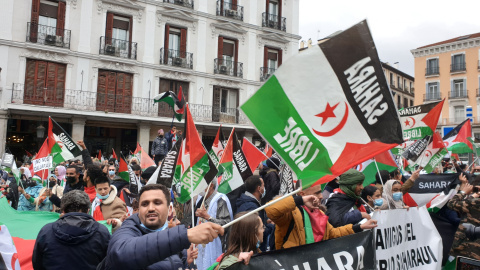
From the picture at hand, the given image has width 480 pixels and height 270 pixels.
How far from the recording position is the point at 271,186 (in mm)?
6949

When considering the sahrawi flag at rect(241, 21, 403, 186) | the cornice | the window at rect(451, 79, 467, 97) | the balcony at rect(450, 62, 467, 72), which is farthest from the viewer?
the window at rect(451, 79, 467, 97)

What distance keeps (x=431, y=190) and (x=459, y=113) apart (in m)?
41.2

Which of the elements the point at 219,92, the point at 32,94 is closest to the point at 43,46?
the point at 32,94

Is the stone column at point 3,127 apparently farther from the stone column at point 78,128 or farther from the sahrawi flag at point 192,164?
the sahrawi flag at point 192,164

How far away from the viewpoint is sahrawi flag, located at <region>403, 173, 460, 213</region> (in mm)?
5348

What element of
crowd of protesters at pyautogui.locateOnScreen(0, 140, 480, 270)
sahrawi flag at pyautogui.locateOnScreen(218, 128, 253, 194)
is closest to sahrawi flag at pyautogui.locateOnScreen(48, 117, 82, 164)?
crowd of protesters at pyautogui.locateOnScreen(0, 140, 480, 270)

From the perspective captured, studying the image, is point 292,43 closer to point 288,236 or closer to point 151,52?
point 151,52

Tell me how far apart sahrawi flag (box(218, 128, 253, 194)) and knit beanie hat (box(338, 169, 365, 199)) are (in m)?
2.23

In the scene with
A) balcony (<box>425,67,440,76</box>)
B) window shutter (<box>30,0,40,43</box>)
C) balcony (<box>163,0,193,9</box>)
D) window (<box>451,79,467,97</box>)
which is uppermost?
balcony (<box>425,67,440,76</box>)

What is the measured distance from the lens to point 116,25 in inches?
849

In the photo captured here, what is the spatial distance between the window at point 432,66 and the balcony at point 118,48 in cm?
3417

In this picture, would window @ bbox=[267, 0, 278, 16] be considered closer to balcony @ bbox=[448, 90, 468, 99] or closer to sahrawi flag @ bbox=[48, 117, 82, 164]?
sahrawi flag @ bbox=[48, 117, 82, 164]

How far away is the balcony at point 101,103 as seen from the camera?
19.0 meters

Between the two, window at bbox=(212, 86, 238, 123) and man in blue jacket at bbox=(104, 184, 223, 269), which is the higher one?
window at bbox=(212, 86, 238, 123)
